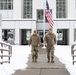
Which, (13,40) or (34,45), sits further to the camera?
(13,40)

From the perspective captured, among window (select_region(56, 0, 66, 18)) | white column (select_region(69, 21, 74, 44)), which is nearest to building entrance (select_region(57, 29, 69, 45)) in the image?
white column (select_region(69, 21, 74, 44))

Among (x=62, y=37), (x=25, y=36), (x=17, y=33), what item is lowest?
(x=62, y=37)

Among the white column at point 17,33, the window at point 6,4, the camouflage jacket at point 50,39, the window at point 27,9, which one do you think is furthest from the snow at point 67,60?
the window at point 6,4

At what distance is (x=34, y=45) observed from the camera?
17.7m

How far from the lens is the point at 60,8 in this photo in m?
57.5

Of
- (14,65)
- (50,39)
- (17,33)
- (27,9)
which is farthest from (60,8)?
(14,65)

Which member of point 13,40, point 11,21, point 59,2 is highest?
point 59,2

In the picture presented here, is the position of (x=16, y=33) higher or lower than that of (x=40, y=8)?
lower

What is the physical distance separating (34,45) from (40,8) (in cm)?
4000

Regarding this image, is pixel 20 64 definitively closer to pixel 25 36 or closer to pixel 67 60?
pixel 67 60

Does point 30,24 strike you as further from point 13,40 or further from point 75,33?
point 75,33

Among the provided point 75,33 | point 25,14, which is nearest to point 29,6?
point 25,14

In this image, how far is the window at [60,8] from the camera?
57344mm

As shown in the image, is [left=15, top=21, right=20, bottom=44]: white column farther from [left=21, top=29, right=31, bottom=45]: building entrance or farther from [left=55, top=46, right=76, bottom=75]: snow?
[left=55, top=46, right=76, bottom=75]: snow
